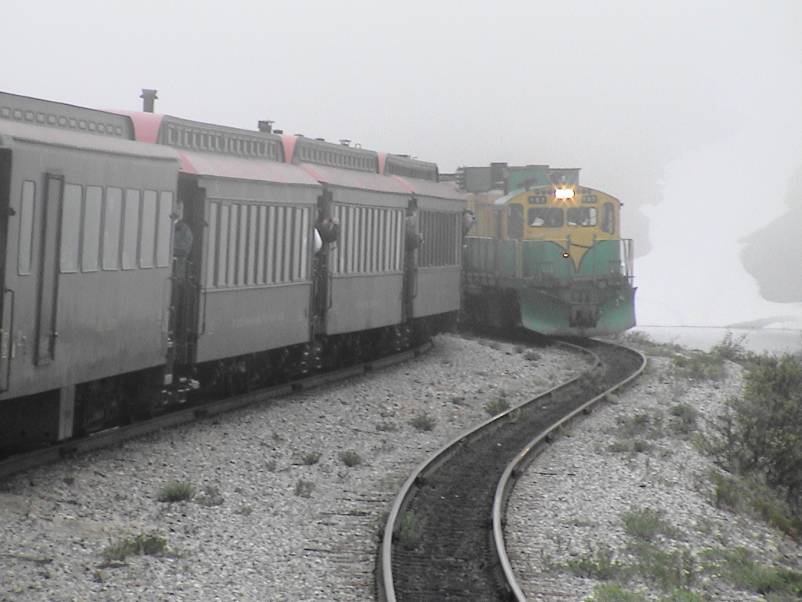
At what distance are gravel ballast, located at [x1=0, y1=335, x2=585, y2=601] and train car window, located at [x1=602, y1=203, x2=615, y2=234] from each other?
42.2 feet

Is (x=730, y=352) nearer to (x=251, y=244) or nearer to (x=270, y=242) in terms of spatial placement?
(x=270, y=242)

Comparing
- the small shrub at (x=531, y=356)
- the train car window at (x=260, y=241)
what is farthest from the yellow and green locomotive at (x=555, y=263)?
the train car window at (x=260, y=241)

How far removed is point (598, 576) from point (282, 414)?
6706 mm

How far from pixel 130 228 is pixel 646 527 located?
5.21 metres

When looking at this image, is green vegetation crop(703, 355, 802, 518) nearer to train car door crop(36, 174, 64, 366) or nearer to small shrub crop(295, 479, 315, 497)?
small shrub crop(295, 479, 315, 497)

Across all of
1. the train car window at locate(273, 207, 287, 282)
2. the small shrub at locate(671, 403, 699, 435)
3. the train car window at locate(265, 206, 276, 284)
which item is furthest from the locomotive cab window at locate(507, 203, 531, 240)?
the train car window at locate(265, 206, 276, 284)

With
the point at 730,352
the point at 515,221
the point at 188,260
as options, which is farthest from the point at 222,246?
the point at 730,352

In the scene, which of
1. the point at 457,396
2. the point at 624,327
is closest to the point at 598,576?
the point at 457,396

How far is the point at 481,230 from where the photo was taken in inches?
1217

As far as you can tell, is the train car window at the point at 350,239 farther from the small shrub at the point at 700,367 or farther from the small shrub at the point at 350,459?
the small shrub at the point at 700,367

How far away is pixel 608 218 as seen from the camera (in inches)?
1175

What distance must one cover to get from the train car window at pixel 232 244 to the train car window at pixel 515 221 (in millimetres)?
14603

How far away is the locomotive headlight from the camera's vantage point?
29250 mm

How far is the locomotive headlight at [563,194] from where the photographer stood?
29250 millimetres
